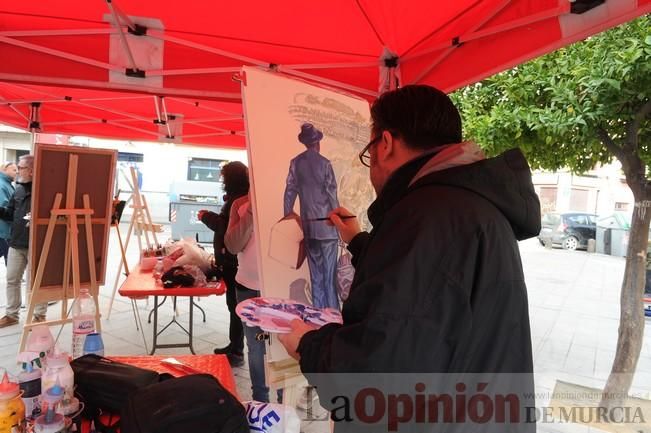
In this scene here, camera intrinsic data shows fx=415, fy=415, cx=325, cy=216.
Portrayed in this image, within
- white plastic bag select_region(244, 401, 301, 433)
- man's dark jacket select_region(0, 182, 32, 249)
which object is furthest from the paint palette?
man's dark jacket select_region(0, 182, 32, 249)

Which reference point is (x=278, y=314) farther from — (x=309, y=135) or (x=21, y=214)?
(x=21, y=214)

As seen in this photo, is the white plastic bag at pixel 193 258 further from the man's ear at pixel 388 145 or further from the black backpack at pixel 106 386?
the man's ear at pixel 388 145

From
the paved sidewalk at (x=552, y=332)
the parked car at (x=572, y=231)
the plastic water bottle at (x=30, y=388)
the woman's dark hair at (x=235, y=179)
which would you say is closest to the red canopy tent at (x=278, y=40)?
the woman's dark hair at (x=235, y=179)

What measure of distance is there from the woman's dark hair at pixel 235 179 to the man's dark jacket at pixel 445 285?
216 cm

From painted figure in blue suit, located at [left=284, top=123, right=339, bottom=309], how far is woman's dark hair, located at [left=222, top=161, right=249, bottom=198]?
1.20 metres

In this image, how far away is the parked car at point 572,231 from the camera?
38.4 ft

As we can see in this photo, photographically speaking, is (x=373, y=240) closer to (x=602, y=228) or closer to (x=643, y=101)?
(x=643, y=101)

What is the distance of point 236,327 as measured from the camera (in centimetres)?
367

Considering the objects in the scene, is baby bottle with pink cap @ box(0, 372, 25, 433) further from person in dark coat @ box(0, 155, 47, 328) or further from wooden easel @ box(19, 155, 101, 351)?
person in dark coat @ box(0, 155, 47, 328)

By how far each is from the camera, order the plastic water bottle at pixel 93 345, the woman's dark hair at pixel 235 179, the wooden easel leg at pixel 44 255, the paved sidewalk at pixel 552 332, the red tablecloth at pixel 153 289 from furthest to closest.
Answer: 1. the paved sidewalk at pixel 552 332
2. the red tablecloth at pixel 153 289
3. the woman's dark hair at pixel 235 179
4. the wooden easel leg at pixel 44 255
5. the plastic water bottle at pixel 93 345

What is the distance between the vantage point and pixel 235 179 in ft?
9.57

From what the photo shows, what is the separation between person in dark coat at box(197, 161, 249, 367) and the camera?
294 centimetres

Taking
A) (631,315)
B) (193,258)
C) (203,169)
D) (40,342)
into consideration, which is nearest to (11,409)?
(40,342)

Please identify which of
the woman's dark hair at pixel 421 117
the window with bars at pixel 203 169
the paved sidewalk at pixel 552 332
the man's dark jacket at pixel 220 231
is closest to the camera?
the woman's dark hair at pixel 421 117
